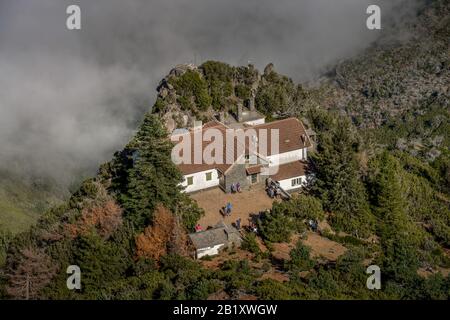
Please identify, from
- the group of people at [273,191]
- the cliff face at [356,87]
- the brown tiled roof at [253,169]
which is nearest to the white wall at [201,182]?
the brown tiled roof at [253,169]

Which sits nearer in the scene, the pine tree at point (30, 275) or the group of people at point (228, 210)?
the pine tree at point (30, 275)

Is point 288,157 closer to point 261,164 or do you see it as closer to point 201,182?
point 261,164

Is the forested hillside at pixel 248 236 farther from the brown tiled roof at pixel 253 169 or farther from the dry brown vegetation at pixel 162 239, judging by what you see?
the brown tiled roof at pixel 253 169

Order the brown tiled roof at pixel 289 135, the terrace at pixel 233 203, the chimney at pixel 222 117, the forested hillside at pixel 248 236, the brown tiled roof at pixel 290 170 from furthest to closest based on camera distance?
the chimney at pixel 222 117
the brown tiled roof at pixel 289 135
the brown tiled roof at pixel 290 170
the terrace at pixel 233 203
the forested hillside at pixel 248 236

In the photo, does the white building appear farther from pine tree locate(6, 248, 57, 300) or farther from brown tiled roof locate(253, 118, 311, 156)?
pine tree locate(6, 248, 57, 300)

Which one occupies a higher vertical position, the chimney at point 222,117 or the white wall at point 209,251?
the chimney at point 222,117

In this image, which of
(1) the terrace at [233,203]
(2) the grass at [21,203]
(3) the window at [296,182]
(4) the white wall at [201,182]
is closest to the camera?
(1) the terrace at [233,203]

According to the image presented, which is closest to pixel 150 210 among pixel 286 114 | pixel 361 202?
pixel 361 202

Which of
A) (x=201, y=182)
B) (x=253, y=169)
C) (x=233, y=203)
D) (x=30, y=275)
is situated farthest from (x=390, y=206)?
(x=30, y=275)
